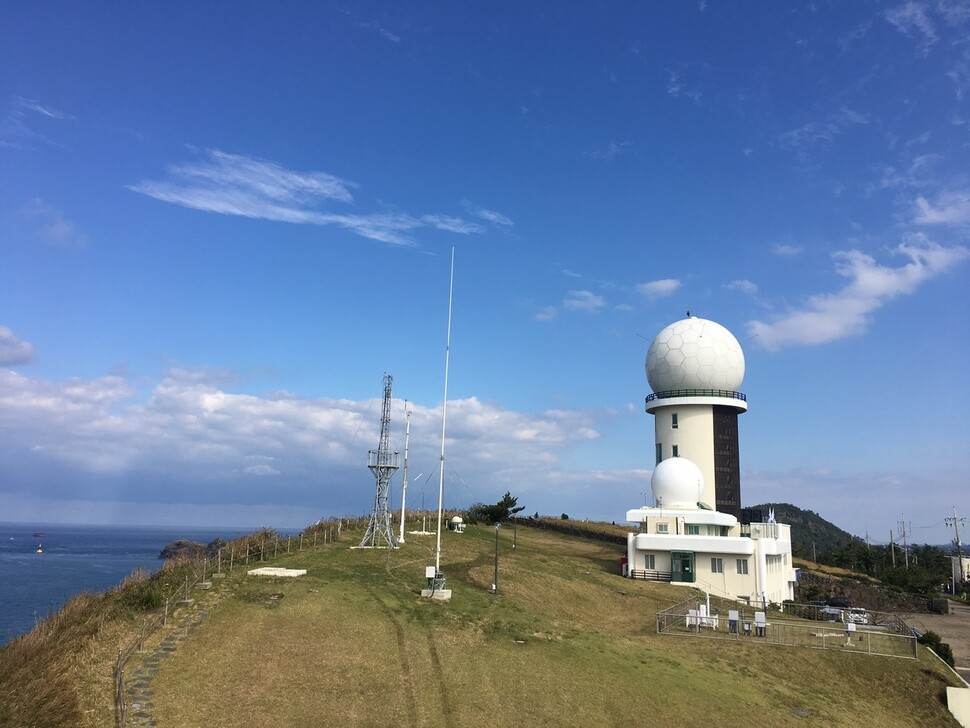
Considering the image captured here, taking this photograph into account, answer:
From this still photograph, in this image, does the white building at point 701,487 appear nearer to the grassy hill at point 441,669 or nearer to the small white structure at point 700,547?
the small white structure at point 700,547

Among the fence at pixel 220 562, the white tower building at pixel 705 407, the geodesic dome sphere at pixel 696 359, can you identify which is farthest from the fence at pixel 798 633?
the geodesic dome sphere at pixel 696 359

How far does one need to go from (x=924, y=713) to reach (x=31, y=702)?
113ft

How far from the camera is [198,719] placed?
20188 millimetres

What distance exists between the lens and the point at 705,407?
219 feet

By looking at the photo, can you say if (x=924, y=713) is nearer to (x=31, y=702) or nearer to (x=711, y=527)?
(x=711, y=527)

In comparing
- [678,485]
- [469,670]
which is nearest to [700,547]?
[678,485]

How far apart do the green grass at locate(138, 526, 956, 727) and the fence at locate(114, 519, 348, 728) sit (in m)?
1.21

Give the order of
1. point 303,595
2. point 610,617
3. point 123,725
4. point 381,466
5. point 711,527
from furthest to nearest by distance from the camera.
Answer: point 711,527, point 381,466, point 610,617, point 303,595, point 123,725

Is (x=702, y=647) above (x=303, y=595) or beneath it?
beneath

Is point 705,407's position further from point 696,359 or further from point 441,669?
point 441,669

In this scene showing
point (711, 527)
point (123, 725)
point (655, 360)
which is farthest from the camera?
point (655, 360)

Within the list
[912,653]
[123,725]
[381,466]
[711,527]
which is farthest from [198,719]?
[711,527]

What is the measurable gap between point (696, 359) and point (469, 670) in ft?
157

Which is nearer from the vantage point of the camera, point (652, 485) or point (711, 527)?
point (711, 527)
